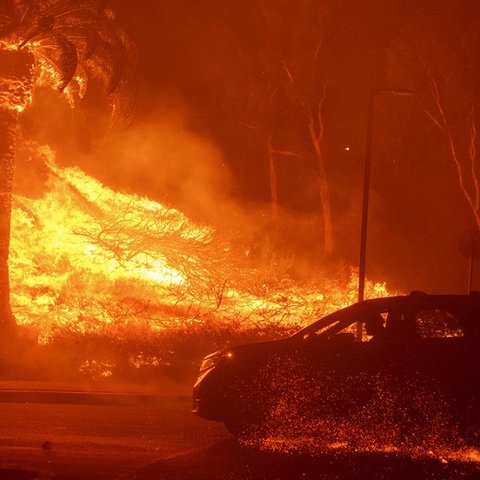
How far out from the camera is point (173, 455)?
968cm

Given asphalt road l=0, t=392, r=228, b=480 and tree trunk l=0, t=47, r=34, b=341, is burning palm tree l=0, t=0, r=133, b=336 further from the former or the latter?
asphalt road l=0, t=392, r=228, b=480

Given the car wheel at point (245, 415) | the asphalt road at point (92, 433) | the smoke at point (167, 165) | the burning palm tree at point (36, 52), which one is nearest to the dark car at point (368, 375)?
the car wheel at point (245, 415)

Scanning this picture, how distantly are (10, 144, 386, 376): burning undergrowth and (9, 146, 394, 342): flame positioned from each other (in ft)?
0.08

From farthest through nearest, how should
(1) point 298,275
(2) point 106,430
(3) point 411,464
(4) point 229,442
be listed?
(1) point 298,275 < (2) point 106,430 < (4) point 229,442 < (3) point 411,464

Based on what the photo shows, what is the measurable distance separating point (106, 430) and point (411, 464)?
393 centimetres

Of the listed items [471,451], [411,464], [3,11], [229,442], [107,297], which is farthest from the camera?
[107,297]

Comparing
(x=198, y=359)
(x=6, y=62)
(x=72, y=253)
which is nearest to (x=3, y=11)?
(x=6, y=62)

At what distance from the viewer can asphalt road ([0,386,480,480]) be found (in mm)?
8625

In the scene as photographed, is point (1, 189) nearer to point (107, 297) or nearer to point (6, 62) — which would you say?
point (6, 62)

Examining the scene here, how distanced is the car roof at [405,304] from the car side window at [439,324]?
95mm

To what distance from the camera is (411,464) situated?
9.05m

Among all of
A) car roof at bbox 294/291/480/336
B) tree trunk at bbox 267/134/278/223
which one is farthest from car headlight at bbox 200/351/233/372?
tree trunk at bbox 267/134/278/223

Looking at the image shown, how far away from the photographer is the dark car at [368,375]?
32.4ft

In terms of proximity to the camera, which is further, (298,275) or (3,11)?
(298,275)
